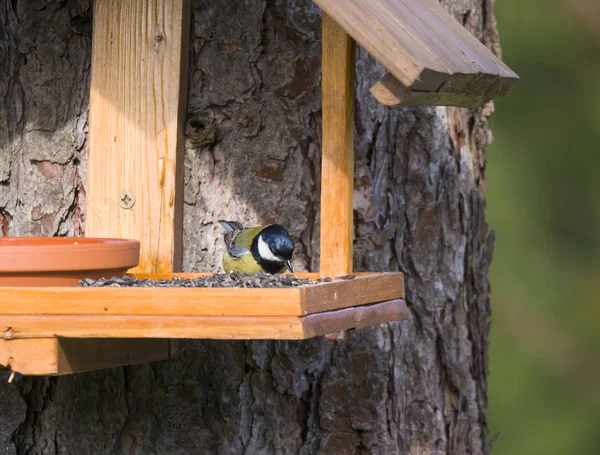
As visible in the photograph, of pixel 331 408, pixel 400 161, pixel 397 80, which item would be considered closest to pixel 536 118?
pixel 400 161

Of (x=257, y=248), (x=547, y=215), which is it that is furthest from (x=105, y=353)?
(x=547, y=215)

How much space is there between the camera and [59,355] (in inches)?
78.8

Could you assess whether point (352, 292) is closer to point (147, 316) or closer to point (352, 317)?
point (352, 317)

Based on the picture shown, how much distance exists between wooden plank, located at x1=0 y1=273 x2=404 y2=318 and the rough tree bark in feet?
2.31

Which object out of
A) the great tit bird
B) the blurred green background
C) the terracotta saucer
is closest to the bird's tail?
the great tit bird

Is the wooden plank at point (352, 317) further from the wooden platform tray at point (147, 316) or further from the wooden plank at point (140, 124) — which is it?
the wooden plank at point (140, 124)

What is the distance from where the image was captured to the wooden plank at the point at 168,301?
75.0 inches

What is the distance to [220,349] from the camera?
2.69 m

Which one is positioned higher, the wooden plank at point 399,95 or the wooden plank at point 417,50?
the wooden plank at point 417,50

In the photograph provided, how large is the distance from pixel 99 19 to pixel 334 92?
0.75m

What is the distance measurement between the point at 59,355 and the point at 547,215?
403 cm

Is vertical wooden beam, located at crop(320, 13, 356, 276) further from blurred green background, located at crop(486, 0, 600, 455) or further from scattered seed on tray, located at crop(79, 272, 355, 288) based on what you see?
blurred green background, located at crop(486, 0, 600, 455)

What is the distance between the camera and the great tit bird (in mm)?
2523

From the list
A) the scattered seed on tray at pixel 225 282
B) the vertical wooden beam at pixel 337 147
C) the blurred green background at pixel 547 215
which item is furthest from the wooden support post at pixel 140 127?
the blurred green background at pixel 547 215
